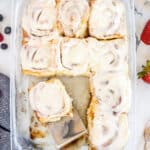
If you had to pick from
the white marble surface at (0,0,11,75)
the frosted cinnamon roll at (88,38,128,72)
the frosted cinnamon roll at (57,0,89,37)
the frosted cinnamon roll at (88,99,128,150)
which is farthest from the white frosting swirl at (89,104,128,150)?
the white marble surface at (0,0,11,75)

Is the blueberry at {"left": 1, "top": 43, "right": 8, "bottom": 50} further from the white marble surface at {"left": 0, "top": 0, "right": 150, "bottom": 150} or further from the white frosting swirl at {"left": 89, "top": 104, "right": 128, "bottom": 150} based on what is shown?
the white frosting swirl at {"left": 89, "top": 104, "right": 128, "bottom": 150}

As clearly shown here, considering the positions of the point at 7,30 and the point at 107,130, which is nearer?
the point at 107,130

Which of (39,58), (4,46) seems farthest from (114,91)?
(4,46)

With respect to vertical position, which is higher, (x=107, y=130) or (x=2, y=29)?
(x=2, y=29)

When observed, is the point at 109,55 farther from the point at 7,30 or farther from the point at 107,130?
the point at 7,30

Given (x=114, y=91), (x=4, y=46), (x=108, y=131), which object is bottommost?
(x=108, y=131)

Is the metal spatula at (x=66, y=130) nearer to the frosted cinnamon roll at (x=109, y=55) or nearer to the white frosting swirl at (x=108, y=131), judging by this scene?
the white frosting swirl at (x=108, y=131)

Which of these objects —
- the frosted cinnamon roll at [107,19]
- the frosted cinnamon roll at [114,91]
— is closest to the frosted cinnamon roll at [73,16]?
the frosted cinnamon roll at [107,19]
